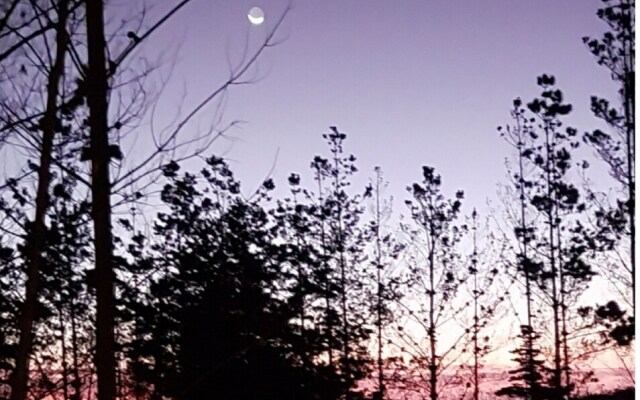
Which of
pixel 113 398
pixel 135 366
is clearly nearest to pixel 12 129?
pixel 113 398

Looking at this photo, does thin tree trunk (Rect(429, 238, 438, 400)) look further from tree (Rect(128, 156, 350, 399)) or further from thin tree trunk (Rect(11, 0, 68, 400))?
thin tree trunk (Rect(11, 0, 68, 400))

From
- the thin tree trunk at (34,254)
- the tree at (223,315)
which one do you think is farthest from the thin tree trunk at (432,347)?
the thin tree trunk at (34,254)

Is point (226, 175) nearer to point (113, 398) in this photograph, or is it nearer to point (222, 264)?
point (222, 264)

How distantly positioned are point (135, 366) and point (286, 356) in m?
4.39

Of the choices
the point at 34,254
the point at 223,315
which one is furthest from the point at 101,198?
the point at 223,315

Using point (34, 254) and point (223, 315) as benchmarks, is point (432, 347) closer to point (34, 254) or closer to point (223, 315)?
point (223, 315)

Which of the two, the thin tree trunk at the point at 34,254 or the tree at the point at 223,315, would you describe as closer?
the thin tree trunk at the point at 34,254

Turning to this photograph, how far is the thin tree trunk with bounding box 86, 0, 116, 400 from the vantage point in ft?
10.7

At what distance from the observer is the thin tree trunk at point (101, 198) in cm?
326

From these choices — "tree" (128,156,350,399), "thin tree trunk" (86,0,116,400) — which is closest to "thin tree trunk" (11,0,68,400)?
"thin tree trunk" (86,0,116,400)

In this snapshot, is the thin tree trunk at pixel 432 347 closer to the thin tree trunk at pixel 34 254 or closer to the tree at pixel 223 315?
the tree at pixel 223 315

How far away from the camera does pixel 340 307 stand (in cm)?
1962

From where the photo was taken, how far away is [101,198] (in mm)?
3393

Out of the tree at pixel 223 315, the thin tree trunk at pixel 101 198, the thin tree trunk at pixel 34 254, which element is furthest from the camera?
the tree at pixel 223 315
